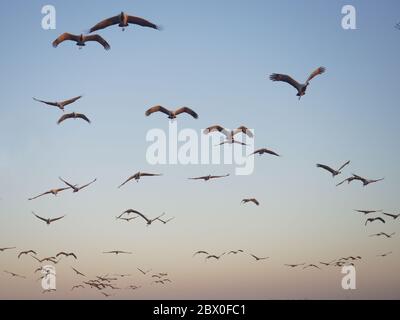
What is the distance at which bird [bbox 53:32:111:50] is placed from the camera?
25.1 m

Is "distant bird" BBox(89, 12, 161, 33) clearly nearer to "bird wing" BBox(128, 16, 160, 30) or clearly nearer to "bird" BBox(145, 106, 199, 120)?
→ "bird wing" BBox(128, 16, 160, 30)

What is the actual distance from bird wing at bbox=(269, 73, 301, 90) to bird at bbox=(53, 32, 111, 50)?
302 inches

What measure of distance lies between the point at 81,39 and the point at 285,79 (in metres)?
9.50

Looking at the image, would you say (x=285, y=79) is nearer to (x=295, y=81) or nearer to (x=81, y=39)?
(x=295, y=81)

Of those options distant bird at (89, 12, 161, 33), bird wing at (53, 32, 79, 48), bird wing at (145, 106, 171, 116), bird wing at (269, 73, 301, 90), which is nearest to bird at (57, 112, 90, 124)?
bird wing at (145, 106, 171, 116)

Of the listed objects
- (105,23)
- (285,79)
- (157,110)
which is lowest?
(157,110)

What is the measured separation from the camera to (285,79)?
2753 centimetres

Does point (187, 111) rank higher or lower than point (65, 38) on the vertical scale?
lower

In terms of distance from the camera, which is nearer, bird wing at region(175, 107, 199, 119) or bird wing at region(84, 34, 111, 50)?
bird wing at region(84, 34, 111, 50)

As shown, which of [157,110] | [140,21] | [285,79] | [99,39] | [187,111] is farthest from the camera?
[187,111]

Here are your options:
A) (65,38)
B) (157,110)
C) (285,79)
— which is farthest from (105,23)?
(285,79)
